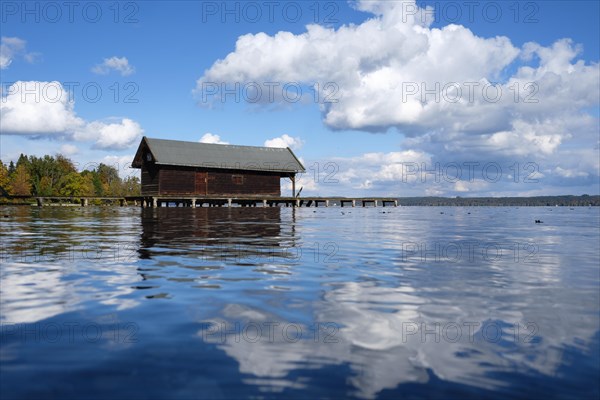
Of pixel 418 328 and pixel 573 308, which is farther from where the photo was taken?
pixel 573 308

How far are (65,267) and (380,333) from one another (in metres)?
6.63

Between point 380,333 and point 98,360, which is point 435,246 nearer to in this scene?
point 380,333

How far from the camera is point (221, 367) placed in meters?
3.72

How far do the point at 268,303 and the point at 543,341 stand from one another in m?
3.07

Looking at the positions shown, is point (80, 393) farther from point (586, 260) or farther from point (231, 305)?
point (586, 260)

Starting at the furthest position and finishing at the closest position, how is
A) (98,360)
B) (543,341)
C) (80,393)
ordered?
1. (543,341)
2. (98,360)
3. (80,393)

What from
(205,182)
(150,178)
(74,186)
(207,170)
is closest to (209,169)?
(207,170)

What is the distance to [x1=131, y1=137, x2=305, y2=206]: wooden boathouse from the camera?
49.5 m

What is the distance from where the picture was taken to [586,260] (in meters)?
11.1

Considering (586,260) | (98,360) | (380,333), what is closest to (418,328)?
(380,333)

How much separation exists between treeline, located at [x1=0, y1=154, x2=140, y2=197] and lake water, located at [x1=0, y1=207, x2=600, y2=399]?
286ft

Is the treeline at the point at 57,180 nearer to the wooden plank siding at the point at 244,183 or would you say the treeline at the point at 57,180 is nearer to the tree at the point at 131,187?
the tree at the point at 131,187

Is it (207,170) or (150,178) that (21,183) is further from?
(207,170)

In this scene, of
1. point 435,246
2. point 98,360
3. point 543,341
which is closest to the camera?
point 98,360
